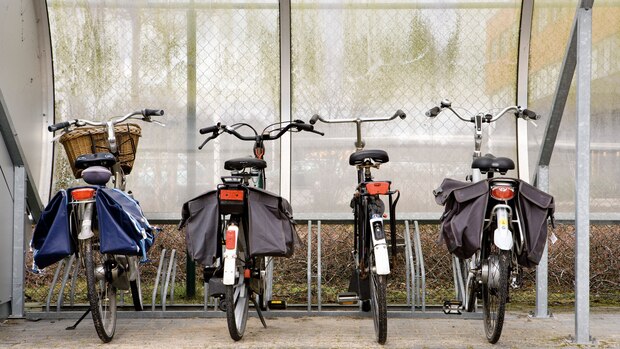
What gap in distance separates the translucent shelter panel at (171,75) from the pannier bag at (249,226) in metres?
1.95

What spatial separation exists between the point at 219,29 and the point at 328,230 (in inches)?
80.1

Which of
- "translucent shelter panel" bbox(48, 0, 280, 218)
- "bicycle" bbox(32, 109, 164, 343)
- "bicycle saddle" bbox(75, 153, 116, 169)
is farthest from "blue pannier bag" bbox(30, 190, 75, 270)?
"translucent shelter panel" bbox(48, 0, 280, 218)

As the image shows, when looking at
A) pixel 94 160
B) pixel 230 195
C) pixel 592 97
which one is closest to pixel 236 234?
pixel 230 195

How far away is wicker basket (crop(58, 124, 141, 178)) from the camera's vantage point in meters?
6.25

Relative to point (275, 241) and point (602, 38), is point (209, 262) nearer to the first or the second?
point (275, 241)

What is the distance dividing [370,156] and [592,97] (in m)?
2.54

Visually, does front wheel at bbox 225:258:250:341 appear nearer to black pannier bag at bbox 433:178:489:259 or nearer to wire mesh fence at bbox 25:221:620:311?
black pannier bag at bbox 433:178:489:259

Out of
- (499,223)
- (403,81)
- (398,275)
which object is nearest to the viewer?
(499,223)

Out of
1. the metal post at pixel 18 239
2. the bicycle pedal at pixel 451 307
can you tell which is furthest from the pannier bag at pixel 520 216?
the metal post at pixel 18 239

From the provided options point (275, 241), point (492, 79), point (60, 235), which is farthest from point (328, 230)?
point (60, 235)

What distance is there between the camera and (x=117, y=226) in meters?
5.21

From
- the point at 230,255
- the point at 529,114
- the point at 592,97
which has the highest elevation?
the point at 592,97

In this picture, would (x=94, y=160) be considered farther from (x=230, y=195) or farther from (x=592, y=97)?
(x=592, y=97)

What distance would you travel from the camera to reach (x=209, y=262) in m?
5.33
